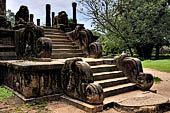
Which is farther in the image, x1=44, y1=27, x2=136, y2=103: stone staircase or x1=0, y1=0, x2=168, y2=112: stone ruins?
x1=44, y1=27, x2=136, y2=103: stone staircase

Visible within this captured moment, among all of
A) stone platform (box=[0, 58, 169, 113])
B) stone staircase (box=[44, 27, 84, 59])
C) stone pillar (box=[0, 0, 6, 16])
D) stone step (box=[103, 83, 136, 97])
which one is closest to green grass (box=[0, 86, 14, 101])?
stone platform (box=[0, 58, 169, 113])

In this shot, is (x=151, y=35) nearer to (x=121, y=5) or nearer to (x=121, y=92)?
(x=121, y=5)

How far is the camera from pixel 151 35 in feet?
47.4

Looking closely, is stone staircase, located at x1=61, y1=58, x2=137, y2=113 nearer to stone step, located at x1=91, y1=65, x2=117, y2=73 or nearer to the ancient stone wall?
stone step, located at x1=91, y1=65, x2=117, y2=73

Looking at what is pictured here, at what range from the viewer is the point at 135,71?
5.18m

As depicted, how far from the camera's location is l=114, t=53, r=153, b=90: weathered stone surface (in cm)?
500

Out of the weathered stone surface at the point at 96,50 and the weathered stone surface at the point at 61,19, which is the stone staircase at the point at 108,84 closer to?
the weathered stone surface at the point at 96,50

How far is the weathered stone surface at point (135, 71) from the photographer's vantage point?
500 centimetres

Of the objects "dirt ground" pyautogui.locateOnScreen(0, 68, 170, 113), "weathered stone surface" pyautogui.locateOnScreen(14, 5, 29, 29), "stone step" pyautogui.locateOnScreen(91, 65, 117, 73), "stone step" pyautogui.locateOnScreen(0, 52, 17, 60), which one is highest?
"weathered stone surface" pyautogui.locateOnScreen(14, 5, 29, 29)

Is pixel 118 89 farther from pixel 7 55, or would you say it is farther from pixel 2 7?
pixel 2 7

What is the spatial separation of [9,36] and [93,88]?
472 cm

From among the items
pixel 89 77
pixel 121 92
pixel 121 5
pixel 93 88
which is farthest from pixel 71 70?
pixel 121 5

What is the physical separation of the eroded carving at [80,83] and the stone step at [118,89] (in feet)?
2.04

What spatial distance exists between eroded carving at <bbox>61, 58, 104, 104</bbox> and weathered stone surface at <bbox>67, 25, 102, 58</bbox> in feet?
8.19
